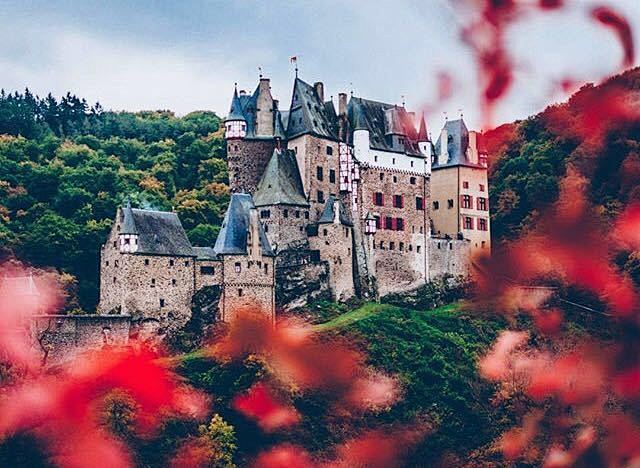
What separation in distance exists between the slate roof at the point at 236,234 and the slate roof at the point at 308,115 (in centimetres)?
600

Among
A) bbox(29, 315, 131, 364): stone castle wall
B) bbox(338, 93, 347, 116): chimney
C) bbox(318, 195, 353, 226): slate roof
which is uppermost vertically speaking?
bbox(338, 93, 347, 116): chimney

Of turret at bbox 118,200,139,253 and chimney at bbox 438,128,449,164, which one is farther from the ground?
chimney at bbox 438,128,449,164

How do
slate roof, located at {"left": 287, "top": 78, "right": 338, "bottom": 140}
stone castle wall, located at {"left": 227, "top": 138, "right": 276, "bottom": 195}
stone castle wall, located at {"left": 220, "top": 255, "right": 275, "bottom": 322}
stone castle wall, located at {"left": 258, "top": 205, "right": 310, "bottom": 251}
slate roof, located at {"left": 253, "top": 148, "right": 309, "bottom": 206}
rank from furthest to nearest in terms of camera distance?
1. slate roof, located at {"left": 287, "top": 78, "right": 338, "bottom": 140}
2. stone castle wall, located at {"left": 227, "top": 138, "right": 276, "bottom": 195}
3. slate roof, located at {"left": 253, "top": 148, "right": 309, "bottom": 206}
4. stone castle wall, located at {"left": 258, "top": 205, "right": 310, "bottom": 251}
5. stone castle wall, located at {"left": 220, "top": 255, "right": 275, "bottom": 322}

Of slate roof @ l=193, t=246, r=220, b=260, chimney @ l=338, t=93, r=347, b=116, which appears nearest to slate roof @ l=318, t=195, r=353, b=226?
chimney @ l=338, t=93, r=347, b=116

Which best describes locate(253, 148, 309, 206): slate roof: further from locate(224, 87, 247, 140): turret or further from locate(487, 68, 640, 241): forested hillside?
locate(487, 68, 640, 241): forested hillside

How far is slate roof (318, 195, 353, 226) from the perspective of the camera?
192 feet

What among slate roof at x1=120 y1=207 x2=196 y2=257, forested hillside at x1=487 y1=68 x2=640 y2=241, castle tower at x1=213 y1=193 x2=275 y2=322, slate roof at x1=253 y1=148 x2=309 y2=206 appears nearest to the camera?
forested hillside at x1=487 y1=68 x2=640 y2=241

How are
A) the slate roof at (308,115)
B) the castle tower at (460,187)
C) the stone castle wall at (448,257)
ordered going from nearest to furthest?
1. the slate roof at (308,115)
2. the stone castle wall at (448,257)
3. the castle tower at (460,187)

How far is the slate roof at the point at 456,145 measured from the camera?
219 ft

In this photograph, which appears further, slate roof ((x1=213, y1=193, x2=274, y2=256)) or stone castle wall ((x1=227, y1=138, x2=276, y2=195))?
stone castle wall ((x1=227, y1=138, x2=276, y2=195))

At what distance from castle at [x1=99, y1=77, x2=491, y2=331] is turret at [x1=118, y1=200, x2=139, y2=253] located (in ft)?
0.17

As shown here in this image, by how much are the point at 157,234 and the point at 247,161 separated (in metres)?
7.74

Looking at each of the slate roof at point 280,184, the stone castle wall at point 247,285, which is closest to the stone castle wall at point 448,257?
the slate roof at point 280,184

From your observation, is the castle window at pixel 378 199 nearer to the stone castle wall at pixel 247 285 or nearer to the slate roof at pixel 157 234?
the stone castle wall at pixel 247 285
